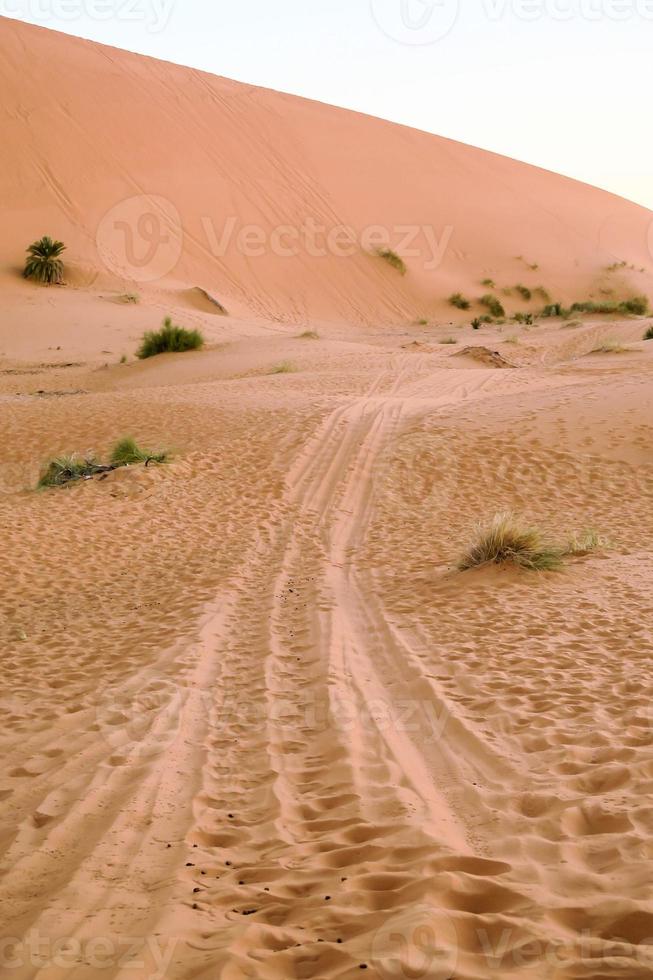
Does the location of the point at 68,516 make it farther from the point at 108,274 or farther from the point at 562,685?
the point at 108,274

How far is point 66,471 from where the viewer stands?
12.2 meters

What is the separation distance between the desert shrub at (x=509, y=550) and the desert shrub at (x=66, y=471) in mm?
6011

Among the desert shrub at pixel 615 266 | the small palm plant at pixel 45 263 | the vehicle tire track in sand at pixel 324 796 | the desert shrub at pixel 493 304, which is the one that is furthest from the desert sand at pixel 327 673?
the desert shrub at pixel 615 266

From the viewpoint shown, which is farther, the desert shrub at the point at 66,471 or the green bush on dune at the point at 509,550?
the desert shrub at the point at 66,471

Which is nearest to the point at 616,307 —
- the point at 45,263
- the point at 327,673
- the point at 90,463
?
the point at 45,263

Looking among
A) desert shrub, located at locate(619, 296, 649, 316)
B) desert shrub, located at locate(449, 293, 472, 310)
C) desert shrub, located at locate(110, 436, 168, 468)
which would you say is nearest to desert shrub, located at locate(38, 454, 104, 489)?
desert shrub, located at locate(110, 436, 168, 468)

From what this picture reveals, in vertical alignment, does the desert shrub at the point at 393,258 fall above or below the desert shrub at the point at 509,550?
above

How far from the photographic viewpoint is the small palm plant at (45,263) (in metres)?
29.7

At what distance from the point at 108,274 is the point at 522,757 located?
29574 millimetres

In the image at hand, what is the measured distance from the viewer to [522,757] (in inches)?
170

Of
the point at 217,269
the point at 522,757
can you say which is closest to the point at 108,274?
the point at 217,269

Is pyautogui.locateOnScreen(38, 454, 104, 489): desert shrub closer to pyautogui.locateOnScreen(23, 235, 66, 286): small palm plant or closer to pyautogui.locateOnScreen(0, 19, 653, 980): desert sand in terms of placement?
pyautogui.locateOnScreen(0, 19, 653, 980): desert sand

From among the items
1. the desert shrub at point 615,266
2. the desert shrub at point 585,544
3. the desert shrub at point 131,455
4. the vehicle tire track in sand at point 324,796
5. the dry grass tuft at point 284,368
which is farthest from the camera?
the desert shrub at point 615,266

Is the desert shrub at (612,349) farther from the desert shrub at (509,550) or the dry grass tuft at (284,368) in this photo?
the desert shrub at (509,550)
